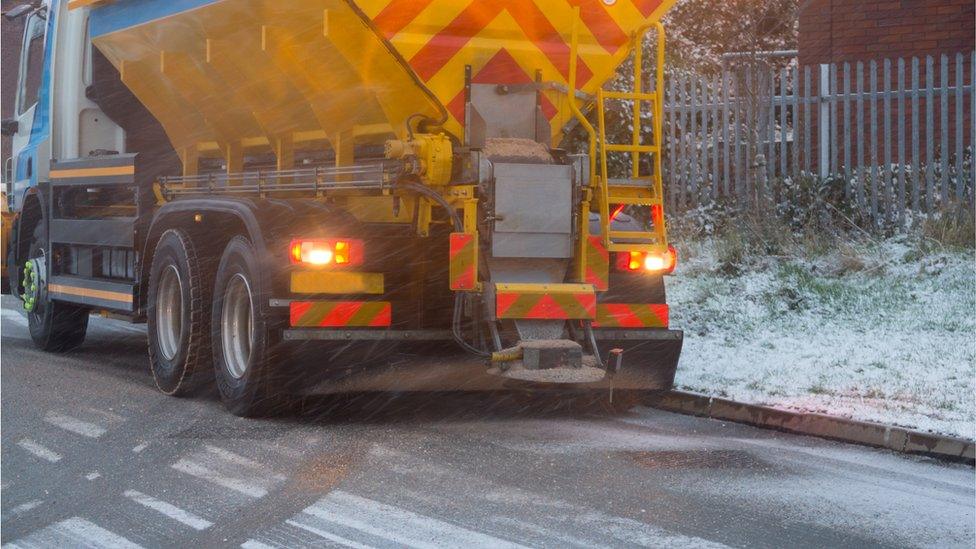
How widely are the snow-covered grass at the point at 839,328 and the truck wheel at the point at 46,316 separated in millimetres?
4928

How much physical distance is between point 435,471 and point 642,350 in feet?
6.95

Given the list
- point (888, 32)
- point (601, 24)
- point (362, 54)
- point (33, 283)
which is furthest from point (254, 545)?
point (888, 32)

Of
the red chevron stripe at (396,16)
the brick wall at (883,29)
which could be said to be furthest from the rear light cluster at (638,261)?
the brick wall at (883,29)

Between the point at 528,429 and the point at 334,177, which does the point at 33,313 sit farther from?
the point at 528,429

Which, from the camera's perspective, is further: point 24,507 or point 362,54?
point 362,54

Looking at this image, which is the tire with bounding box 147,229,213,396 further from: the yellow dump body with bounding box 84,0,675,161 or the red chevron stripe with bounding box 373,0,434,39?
the red chevron stripe with bounding box 373,0,434,39

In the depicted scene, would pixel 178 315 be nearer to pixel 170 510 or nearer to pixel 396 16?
pixel 396 16

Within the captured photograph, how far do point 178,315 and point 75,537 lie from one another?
13.3ft

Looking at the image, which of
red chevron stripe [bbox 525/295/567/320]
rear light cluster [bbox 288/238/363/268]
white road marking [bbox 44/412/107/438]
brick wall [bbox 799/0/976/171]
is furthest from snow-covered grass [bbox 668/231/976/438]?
white road marking [bbox 44/412/107/438]

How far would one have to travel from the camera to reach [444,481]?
244 inches

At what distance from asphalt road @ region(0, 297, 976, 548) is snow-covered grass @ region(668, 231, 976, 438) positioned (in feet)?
2.13

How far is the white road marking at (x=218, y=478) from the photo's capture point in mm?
6031

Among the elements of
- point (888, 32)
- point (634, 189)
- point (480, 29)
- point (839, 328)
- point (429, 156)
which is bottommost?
point (839, 328)

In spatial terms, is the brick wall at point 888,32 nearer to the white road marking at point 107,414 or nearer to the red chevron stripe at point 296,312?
the red chevron stripe at point 296,312
